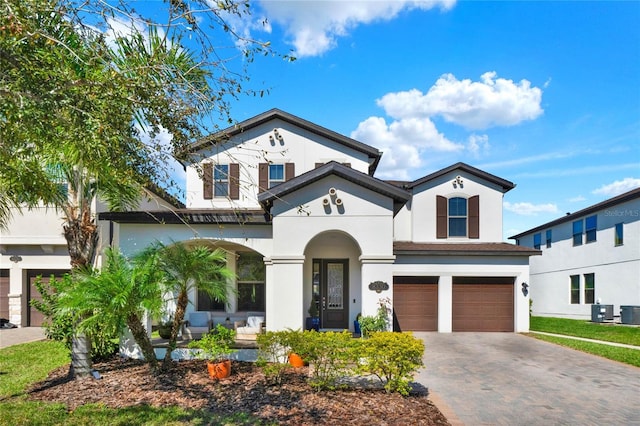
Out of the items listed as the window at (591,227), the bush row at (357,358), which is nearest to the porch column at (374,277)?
the bush row at (357,358)

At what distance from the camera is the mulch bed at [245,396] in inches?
278

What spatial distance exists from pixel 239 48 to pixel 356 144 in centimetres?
1144

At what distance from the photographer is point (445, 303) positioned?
56.5 feet

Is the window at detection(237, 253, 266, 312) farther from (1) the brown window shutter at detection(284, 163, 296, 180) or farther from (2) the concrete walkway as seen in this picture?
(2) the concrete walkway

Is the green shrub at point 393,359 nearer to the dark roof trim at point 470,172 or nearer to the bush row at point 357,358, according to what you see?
the bush row at point 357,358

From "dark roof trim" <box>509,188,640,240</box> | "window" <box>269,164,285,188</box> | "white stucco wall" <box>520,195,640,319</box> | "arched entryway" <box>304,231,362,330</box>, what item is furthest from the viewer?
"white stucco wall" <box>520,195,640,319</box>

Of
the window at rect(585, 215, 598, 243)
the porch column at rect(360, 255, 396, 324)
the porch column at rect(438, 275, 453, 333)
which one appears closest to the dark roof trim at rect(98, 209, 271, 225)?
the porch column at rect(360, 255, 396, 324)

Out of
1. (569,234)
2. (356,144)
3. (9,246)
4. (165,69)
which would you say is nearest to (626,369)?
(356,144)

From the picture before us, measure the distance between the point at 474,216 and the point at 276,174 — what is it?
9.51 metres

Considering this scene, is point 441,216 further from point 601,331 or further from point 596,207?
point 596,207

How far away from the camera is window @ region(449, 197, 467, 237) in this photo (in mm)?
18984

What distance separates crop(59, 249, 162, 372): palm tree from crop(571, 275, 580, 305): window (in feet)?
83.0

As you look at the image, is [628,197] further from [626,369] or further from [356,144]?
[356,144]

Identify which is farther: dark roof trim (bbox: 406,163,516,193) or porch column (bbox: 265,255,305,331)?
dark roof trim (bbox: 406,163,516,193)
